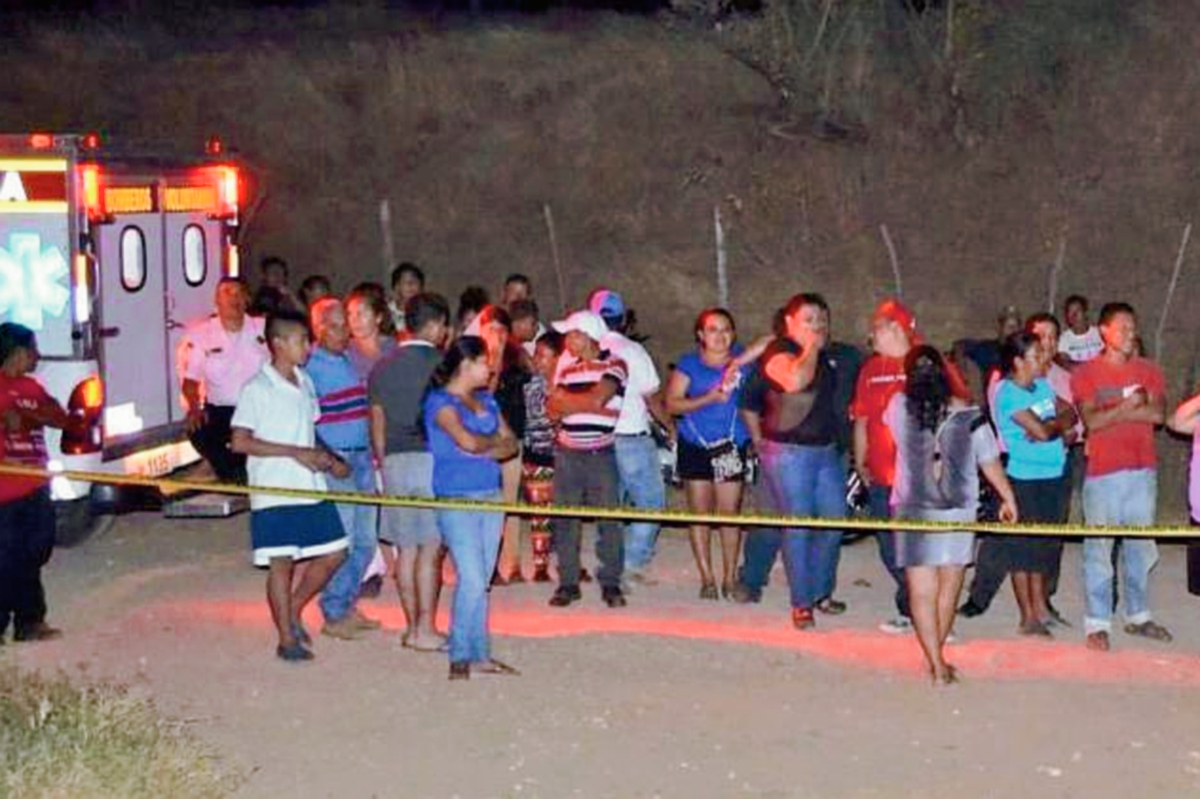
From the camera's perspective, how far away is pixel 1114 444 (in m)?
10.4

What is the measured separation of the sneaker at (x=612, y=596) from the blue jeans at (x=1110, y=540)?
2.46 metres

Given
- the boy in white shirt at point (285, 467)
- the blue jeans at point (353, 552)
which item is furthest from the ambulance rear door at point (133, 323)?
the boy in white shirt at point (285, 467)

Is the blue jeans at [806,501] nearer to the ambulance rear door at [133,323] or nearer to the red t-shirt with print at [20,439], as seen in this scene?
the red t-shirt with print at [20,439]

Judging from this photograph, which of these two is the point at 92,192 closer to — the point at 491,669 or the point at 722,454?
the point at 722,454

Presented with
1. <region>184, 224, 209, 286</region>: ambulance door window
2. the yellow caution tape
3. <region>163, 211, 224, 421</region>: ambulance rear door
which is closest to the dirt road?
the yellow caution tape

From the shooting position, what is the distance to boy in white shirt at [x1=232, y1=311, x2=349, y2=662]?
9.91 meters

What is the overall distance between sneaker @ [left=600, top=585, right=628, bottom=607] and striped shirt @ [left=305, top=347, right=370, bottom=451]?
166cm

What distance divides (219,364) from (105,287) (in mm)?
785

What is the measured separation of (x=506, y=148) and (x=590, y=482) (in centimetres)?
1312

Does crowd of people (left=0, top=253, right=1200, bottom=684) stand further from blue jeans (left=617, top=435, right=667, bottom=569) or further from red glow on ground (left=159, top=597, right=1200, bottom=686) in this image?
red glow on ground (left=159, top=597, right=1200, bottom=686)

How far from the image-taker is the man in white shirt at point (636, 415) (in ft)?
37.8

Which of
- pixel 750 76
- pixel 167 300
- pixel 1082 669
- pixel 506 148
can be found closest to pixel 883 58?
pixel 750 76

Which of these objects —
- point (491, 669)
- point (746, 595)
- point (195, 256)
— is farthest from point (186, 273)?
point (491, 669)

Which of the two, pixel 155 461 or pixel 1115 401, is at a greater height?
pixel 1115 401
